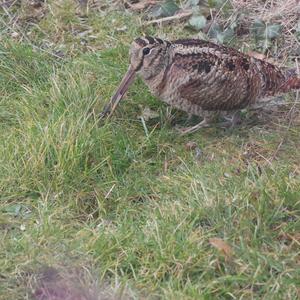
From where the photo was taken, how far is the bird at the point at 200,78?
5613mm

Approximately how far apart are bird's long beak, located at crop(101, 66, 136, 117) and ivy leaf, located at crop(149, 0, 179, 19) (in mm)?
1373

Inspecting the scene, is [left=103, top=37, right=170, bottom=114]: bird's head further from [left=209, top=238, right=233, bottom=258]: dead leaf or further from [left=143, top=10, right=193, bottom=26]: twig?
[left=209, top=238, right=233, bottom=258]: dead leaf

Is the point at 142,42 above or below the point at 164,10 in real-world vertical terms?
above

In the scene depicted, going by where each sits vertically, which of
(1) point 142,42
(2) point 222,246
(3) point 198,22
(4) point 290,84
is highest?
(1) point 142,42

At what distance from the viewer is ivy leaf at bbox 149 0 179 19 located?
7.10 m

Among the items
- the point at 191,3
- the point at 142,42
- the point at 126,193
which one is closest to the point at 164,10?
the point at 191,3

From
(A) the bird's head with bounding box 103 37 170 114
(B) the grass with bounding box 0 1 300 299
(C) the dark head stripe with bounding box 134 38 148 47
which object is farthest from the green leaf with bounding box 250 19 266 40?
(C) the dark head stripe with bounding box 134 38 148 47

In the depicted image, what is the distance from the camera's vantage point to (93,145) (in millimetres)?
5391

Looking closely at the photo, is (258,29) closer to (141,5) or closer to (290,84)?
(290,84)

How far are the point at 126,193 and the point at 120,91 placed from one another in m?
0.96

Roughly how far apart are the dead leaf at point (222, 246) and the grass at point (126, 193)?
19 millimetres

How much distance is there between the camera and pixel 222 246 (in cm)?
441

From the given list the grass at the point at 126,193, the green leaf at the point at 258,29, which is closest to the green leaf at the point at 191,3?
the green leaf at the point at 258,29

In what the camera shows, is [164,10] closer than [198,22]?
No
